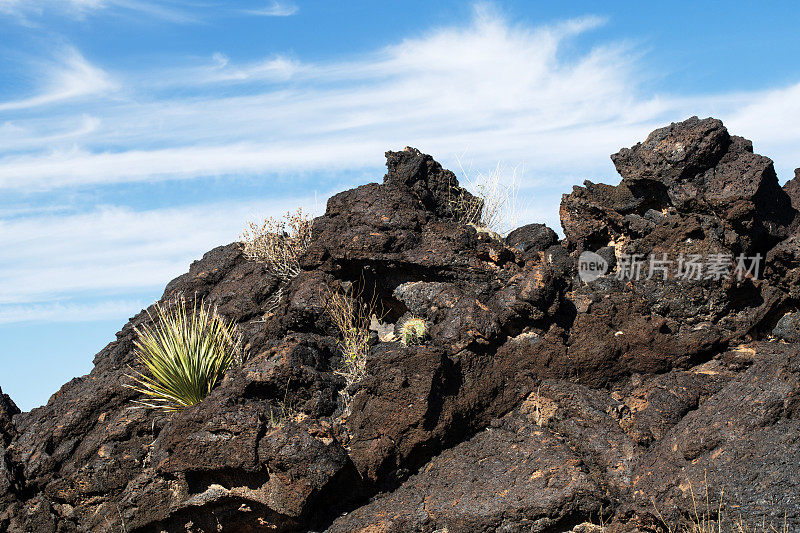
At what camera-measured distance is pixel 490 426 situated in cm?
714

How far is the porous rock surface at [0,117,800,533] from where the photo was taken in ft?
20.3

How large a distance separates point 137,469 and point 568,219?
560 centimetres

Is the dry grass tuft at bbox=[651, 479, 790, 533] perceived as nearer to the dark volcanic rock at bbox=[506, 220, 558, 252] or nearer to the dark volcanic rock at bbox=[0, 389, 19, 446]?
the dark volcanic rock at bbox=[506, 220, 558, 252]

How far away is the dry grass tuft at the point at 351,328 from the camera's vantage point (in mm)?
7617

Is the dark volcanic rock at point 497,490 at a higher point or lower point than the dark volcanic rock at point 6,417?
lower

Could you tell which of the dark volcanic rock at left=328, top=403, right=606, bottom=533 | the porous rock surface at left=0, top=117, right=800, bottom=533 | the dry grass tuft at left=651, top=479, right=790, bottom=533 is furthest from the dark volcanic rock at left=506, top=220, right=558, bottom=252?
the dry grass tuft at left=651, top=479, right=790, bottom=533

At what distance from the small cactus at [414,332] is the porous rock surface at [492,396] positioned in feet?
0.40

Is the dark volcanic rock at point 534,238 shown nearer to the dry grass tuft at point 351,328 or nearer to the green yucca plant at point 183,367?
the dry grass tuft at point 351,328

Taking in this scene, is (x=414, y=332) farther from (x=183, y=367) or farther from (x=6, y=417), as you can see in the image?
(x=6, y=417)

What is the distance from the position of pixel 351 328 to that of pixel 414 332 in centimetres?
78

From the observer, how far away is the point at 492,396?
7.19m

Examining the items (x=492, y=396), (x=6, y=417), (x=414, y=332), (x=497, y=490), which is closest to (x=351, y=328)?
(x=414, y=332)

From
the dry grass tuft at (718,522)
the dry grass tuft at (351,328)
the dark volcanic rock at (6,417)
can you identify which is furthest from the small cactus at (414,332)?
the dark volcanic rock at (6,417)

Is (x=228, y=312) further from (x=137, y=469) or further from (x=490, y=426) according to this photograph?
(x=490, y=426)
